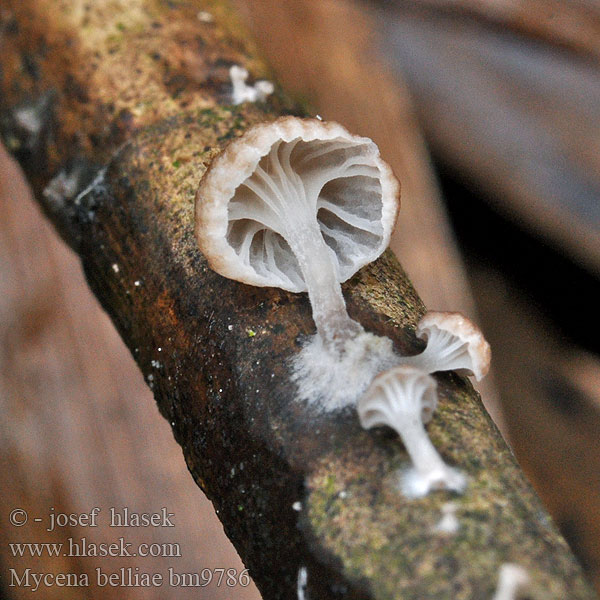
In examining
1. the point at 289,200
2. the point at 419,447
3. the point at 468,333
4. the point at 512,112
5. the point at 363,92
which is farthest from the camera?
the point at 363,92

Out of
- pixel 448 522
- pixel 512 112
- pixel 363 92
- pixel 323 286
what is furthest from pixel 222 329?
pixel 512 112

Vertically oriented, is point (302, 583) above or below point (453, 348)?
below

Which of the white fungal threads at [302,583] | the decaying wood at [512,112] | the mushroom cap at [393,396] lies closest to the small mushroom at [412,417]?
the mushroom cap at [393,396]

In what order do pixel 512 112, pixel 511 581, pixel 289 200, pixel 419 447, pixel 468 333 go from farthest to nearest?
pixel 512 112 < pixel 289 200 < pixel 468 333 < pixel 419 447 < pixel 511 581

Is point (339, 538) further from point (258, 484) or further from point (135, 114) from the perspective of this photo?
point (135, 114)

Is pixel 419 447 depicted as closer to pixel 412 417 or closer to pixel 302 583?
pixel 412 417

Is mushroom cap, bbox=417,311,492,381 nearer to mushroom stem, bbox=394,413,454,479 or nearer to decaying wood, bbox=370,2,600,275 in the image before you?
mushroom stem, bbox=394,413,454,479

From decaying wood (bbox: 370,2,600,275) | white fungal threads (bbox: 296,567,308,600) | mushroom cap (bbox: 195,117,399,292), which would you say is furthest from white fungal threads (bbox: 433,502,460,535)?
decaying wood (bbox: 370,2,600,275)

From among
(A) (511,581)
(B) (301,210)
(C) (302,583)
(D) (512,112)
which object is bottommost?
(D) (512,112)

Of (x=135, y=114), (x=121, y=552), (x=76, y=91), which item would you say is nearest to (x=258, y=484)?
(x=135, y=114)
